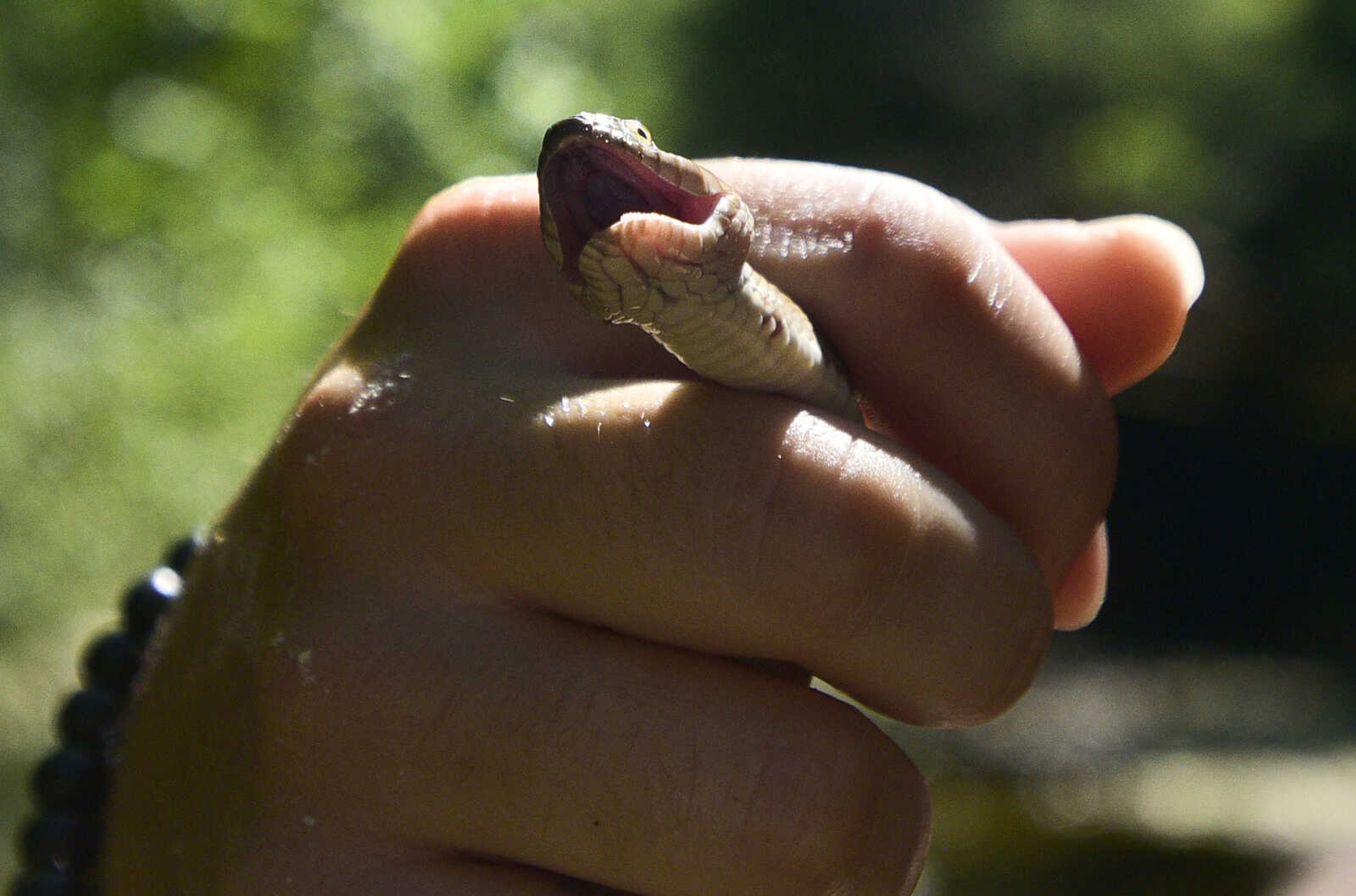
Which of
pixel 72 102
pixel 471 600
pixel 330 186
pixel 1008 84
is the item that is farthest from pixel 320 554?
pixel 1008 84

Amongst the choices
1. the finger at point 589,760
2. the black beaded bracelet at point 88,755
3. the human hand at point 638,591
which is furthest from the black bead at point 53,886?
the finger at point 589,760

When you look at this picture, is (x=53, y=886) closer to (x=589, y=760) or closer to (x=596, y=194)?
(x=589, y=760)

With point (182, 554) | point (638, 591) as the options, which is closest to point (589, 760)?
point (638, 591)

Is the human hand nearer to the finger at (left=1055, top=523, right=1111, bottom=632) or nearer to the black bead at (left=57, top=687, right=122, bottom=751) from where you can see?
the finger at (left=1055, top=523, right=1111, bottom=632)

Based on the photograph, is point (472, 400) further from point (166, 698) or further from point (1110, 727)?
point (1110, 727)

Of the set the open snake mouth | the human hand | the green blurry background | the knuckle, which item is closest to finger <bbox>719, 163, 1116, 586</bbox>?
the human hand

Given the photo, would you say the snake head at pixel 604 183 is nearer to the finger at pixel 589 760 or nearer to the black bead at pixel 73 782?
the finger at pixel 589 760

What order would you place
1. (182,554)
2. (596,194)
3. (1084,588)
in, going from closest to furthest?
(596,194) → (1084,588) → (182,554)

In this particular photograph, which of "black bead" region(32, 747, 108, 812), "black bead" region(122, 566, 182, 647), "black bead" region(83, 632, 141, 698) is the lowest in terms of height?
"black bead" region(32, 747, 108, 812)
